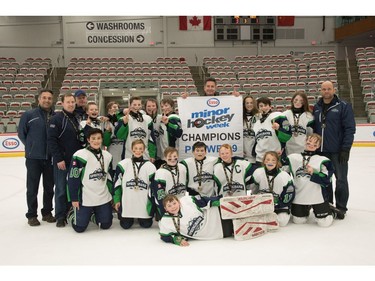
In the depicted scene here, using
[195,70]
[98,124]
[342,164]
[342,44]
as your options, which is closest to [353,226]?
[342,164]

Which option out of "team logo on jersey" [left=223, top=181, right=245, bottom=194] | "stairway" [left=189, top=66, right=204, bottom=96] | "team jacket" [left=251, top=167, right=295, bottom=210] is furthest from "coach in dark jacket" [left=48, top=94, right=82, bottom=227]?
"stairway" [left=189, top=66, right=204, bottom=96]

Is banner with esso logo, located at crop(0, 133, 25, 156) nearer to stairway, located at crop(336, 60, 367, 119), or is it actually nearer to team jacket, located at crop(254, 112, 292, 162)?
team jacket, located at crop(254, 112, 292, 162)

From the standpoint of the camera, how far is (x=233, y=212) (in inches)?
140

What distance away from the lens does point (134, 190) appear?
12.9ft

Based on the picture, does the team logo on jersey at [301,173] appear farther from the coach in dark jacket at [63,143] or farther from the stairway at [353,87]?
the stairway at [353,87]

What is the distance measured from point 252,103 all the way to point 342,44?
57.7ft

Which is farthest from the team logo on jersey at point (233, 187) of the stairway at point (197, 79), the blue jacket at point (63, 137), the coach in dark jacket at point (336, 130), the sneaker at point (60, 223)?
the stairway at point (197, 79)

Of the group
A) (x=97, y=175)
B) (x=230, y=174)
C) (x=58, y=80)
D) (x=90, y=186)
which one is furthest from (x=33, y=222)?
(x=58, y=80)

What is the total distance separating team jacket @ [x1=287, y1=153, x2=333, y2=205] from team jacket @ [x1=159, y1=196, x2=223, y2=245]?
3.37 feet

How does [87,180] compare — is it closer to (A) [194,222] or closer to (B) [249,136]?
(A) [194,222]

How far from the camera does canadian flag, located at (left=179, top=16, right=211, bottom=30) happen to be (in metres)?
19.0

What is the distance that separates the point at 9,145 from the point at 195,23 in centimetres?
1192

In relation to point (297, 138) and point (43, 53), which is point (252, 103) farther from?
point (43, 53)

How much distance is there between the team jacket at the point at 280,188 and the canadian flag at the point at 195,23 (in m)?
16.2
